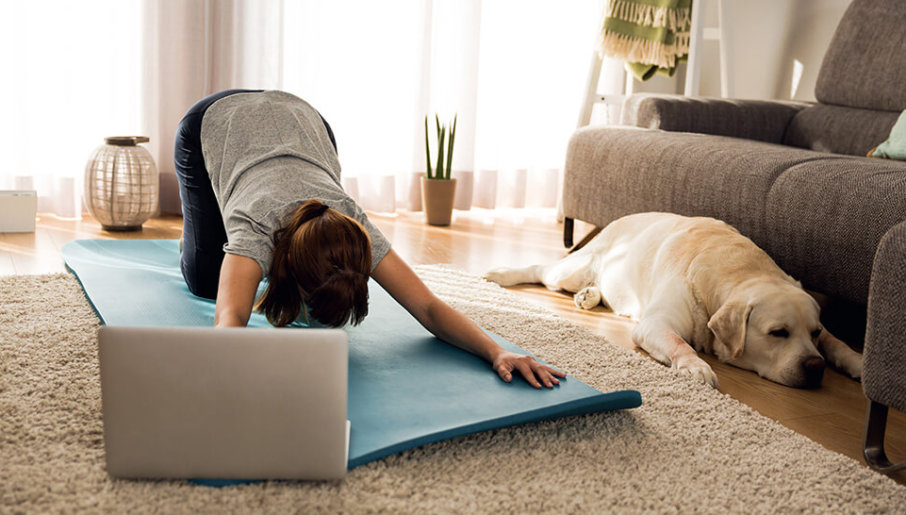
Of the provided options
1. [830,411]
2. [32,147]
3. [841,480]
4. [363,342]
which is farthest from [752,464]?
[32,147]

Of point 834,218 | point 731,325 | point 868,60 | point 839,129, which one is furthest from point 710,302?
point 868,60

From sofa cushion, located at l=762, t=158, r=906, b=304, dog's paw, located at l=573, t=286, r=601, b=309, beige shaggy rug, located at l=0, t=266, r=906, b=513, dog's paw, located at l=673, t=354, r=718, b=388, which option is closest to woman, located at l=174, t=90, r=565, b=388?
beige shaggy rug, located at l=0, t=266, r=906, b=513

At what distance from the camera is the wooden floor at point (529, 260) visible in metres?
1.65

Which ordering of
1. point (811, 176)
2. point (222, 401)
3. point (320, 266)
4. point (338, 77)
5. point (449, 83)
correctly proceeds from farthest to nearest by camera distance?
point (449, 83) → point (338, 77) → point (811, 176) → point (320, 266) → point (222, 401)

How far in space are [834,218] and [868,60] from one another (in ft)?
4.44

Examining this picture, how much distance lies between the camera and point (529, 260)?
3.10 m

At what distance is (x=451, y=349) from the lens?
178cm

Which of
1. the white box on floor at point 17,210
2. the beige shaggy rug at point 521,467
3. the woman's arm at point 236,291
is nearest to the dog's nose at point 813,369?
the beige shaggy rug at point 521,467

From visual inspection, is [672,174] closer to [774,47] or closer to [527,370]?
[527,370]

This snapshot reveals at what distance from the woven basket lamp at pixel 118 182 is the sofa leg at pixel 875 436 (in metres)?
2.67

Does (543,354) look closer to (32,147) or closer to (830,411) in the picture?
(830,411)

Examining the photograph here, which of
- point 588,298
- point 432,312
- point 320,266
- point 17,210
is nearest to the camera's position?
point 320,266

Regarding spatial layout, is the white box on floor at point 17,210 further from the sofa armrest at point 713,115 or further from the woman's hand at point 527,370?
the sofa armrest at point 713,115

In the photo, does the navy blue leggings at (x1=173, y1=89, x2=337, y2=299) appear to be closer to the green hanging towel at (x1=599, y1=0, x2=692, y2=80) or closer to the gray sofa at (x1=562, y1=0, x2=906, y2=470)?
the gray sofa at (x1=562, y1=0, x2=906, y2=470)
